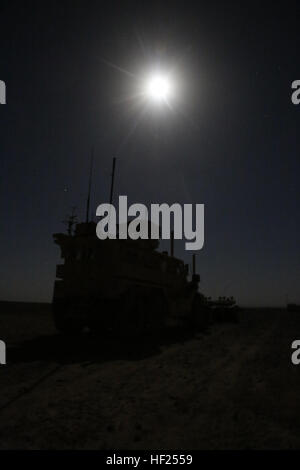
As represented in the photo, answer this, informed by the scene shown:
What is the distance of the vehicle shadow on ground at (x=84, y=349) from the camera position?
7.89 m

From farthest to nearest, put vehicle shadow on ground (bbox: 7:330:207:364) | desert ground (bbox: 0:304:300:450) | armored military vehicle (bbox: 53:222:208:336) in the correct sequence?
armored military vehicle (bbox: 53:222:208:336) → vehicle shadow on ground (bbox: 7:330:207:364) → desert ground (bbox: 0:304:300:450)

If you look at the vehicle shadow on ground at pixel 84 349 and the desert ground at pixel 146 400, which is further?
the vehicle shadow on ground at pixel 84 349

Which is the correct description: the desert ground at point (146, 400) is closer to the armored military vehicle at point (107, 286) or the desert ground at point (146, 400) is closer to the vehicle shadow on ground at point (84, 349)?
the vehicle shadow on ground at point (84, 349)

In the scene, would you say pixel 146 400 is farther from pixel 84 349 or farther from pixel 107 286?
pixel 107 286

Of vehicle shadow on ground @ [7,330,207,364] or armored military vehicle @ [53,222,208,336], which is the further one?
armored military vehicle @ [53,222,208,336]

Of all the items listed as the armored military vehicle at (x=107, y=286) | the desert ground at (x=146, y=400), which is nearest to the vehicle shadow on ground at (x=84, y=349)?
the desert ground at (x=146, y=400)

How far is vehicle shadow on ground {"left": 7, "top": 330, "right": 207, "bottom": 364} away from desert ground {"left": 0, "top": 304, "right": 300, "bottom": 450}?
0.15 feet

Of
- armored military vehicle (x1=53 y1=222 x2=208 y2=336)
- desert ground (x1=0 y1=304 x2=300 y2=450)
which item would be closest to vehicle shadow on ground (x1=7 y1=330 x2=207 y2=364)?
desert ground (x1=0 y1=304 x2=300 y2=450)

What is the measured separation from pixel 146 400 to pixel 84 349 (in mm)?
4697

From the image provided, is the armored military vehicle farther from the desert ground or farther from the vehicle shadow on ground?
the desert ground

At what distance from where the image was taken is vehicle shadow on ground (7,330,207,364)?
25.9 ft

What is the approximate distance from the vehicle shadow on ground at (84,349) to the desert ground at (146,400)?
Answer: 0.15 feet
